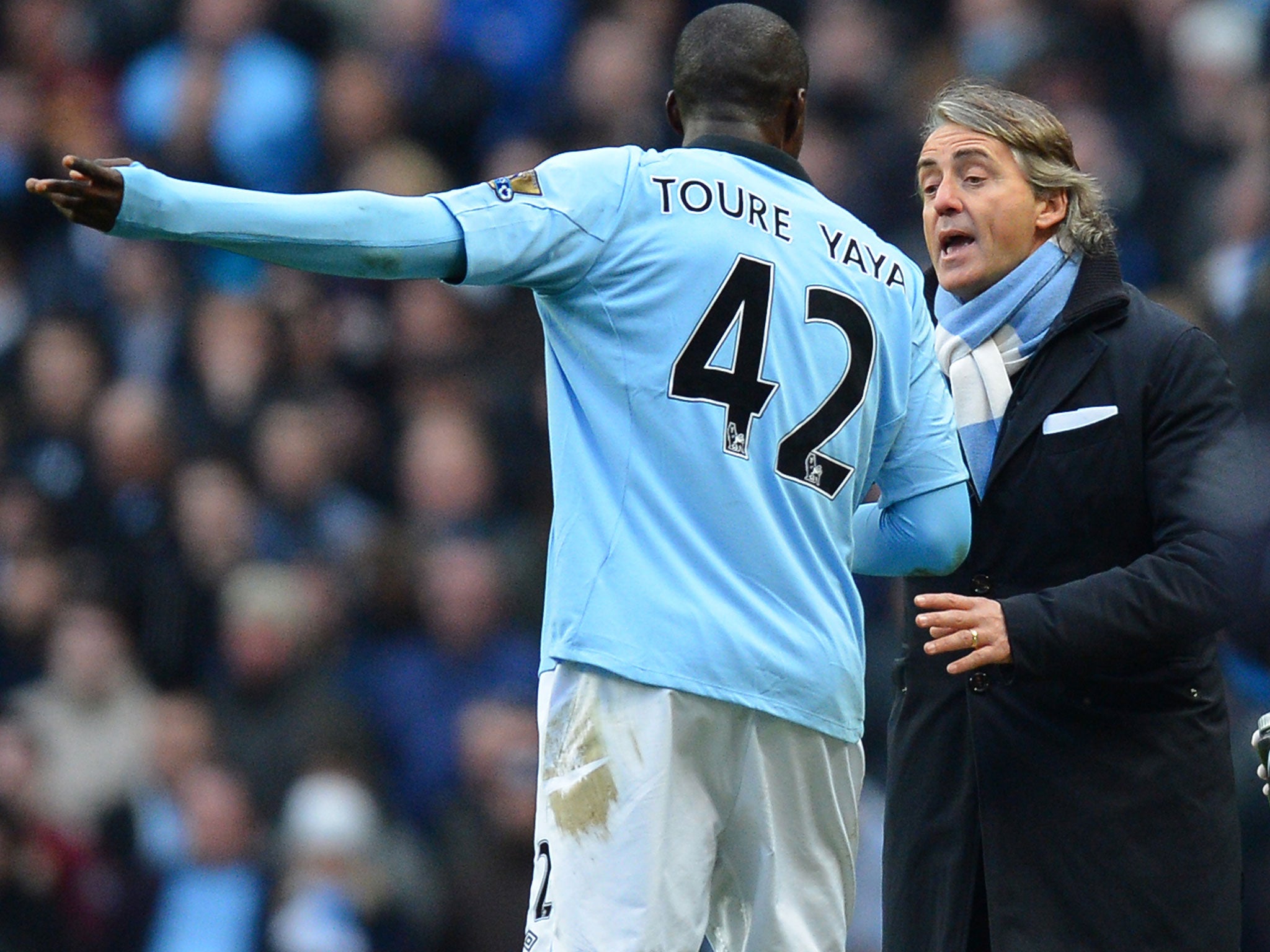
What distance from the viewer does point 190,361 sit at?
28.6 feet

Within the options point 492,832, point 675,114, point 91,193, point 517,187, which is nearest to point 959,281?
point 675,114

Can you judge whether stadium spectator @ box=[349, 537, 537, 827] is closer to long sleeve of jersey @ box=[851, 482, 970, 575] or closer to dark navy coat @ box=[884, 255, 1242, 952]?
dark navy coat @ box=[884, 255, 1242, 952]

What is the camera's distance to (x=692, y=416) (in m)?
3.21

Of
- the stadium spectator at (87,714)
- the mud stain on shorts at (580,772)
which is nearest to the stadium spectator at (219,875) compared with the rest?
the stadium spectator at (87,714)

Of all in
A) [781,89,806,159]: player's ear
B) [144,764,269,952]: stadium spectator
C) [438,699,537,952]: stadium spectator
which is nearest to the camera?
[781,89,806,159]: player's ear

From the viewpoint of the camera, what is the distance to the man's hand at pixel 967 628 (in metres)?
3.42

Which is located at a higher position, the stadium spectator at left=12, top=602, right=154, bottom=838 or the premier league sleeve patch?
Answer: the premier league sleeve patch

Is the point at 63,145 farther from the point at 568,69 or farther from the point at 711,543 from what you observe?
the point at 711,543

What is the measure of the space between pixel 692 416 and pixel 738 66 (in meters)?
0.66

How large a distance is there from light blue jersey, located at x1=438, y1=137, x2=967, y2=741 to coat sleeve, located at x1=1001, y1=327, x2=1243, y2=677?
414 mm

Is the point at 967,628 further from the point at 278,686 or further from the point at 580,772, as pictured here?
the point at 278,686

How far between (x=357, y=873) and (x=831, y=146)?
345 centimetres

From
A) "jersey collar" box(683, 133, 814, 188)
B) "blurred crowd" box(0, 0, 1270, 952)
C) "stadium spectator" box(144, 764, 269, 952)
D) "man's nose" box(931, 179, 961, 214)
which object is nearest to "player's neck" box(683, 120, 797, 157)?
"jersey collar" box(683, 133, 814, 188)

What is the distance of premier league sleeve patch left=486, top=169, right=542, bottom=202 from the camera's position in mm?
3109
